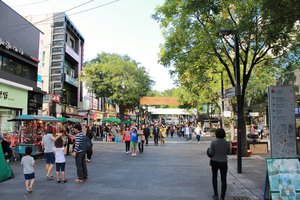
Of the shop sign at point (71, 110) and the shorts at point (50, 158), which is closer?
the shorts at point (50, 158)

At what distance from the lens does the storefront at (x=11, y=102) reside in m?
22.6

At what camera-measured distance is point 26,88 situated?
25625 mm

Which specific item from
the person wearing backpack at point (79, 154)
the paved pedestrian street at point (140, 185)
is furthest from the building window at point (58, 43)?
the person wearing backpack at point (79, 154)

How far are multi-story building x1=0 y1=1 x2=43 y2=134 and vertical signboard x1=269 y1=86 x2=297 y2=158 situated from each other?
58.2ft

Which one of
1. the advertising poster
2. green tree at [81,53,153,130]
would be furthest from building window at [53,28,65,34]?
the advertising poster

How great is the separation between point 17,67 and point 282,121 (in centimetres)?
2137

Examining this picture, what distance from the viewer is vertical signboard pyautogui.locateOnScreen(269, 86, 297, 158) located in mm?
8828

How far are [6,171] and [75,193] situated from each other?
3609 millimetres

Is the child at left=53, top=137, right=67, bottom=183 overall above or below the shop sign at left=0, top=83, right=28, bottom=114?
below

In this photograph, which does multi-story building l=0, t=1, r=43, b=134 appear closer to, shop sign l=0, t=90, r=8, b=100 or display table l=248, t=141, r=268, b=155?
shop sign l=0, t=90, r=8, b=100

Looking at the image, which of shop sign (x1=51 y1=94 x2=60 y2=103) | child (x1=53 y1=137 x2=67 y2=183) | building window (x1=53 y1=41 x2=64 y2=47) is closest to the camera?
child (x1=53 y1=137 x2=67 y2=183)

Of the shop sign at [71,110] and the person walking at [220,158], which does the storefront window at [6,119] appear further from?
the person walking at [220,158]

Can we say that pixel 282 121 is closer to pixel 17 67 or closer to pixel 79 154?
pixel 79 154

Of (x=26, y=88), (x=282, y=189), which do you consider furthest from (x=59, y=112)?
(x=282, y=189)
